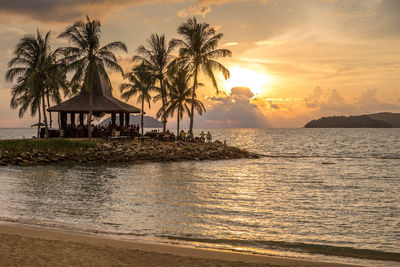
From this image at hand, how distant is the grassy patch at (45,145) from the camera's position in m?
32.4

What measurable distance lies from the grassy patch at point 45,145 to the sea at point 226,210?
8.20m

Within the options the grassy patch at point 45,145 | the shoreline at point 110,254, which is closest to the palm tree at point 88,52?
the grassy patch at point 45,145

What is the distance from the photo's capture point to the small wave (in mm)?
8883

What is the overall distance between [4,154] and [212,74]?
22378mm

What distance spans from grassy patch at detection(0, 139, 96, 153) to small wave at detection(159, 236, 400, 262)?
25513 millimetres

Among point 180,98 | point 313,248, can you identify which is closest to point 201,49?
point 180,98

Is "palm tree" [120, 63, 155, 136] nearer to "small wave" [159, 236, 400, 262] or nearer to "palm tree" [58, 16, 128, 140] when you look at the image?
"palm tree" [58, 16, 128, 140]

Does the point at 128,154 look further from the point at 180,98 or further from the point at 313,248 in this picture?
the point at 313,248

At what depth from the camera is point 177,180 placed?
2223cm

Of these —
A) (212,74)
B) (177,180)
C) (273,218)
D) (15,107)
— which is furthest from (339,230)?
(15,107)

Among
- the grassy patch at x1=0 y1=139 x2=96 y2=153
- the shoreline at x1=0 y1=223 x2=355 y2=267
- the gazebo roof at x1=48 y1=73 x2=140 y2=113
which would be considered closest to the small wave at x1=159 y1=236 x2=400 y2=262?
the shoreline at x1=0 y1=223 x2=355 y2=267

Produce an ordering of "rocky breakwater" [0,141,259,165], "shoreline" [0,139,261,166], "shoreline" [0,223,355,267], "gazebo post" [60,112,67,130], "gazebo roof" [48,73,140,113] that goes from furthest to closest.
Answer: "gazebo post" [60,112,67,130] < "gazebo roof" [48,73,140,113] < "shoreline" [0,139,261,166] < "rocky breakwater" [0,141,259,165] < "shoreline" [0,223,355,267]

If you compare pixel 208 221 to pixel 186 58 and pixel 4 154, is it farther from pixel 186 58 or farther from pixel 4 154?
pixel 186 58

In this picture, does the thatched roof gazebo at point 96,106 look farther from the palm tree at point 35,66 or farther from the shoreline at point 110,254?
the shoreline at point 110,254
